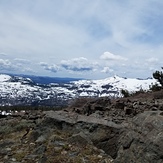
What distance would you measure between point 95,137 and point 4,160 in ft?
12.5

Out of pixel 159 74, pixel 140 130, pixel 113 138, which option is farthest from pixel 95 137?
pixel 159 74

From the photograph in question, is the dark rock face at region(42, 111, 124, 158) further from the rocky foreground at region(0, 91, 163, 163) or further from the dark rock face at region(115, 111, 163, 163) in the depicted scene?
the dark rock face at region(115, 111, 163, 163)

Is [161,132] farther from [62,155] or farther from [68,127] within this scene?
[68,127]

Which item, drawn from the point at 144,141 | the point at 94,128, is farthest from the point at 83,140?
the point at 144,141

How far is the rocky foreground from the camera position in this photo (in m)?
9.16

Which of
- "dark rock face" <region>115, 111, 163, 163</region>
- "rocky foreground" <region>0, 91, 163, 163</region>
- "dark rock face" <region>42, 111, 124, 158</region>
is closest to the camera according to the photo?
"dark rock face" <region>115, 111, 163, 163</region>

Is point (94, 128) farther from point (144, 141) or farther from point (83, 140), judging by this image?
point (144, 141)

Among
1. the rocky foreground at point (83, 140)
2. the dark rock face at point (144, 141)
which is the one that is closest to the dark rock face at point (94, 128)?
the rocky foreground at point (83, 140)

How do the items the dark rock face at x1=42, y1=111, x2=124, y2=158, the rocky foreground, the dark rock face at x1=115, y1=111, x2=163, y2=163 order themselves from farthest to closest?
1. the dark rock face at x1=42, y1=111, x2=124, y2=158
2. the rocky foreground
3. the dark rock face at x1=115, y1=111, x2=163, y2=163

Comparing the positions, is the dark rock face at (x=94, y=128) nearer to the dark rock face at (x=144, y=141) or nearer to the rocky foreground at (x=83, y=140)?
the rocky foreground at (x=83, y=140)

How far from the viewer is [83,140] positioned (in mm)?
11570

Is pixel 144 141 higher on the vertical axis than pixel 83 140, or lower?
higher

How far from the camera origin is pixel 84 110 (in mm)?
17922

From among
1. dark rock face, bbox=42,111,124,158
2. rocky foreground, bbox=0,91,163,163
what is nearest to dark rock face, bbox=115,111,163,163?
rocky foreground, bbox=0,91,163,163
